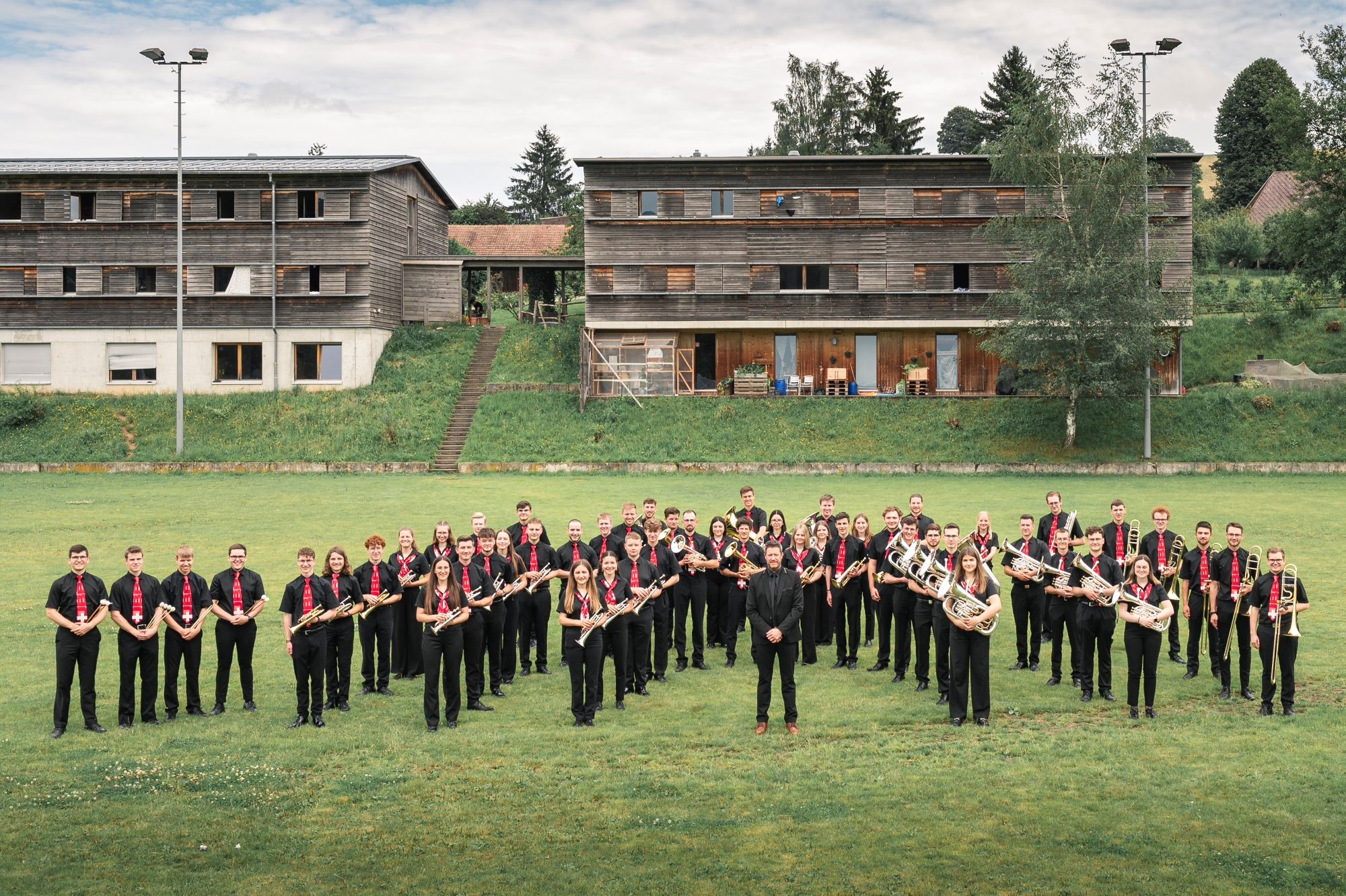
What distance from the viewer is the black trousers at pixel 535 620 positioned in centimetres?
1540

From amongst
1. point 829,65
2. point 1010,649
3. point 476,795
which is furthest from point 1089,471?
point 829,65

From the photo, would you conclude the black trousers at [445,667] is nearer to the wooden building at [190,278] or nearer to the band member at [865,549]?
the band member at [865,549]

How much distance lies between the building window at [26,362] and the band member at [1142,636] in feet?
173

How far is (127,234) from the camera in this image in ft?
168

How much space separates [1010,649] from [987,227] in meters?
32.3

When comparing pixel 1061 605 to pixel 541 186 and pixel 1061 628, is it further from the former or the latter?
pixel 541 186

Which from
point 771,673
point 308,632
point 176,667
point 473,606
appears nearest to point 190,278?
point 176,667

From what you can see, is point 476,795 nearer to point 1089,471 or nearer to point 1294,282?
point 1089,471

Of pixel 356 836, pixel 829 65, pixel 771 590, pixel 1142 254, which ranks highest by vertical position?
pixel 829 65

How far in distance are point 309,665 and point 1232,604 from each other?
11.8 metres

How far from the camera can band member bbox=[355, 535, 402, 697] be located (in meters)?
14.2

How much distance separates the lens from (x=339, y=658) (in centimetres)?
1351

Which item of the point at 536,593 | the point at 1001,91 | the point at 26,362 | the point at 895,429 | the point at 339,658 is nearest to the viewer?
the point at 339,658

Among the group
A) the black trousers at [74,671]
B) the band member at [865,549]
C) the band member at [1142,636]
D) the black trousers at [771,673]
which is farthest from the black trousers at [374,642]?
the band member at [1142,636]
